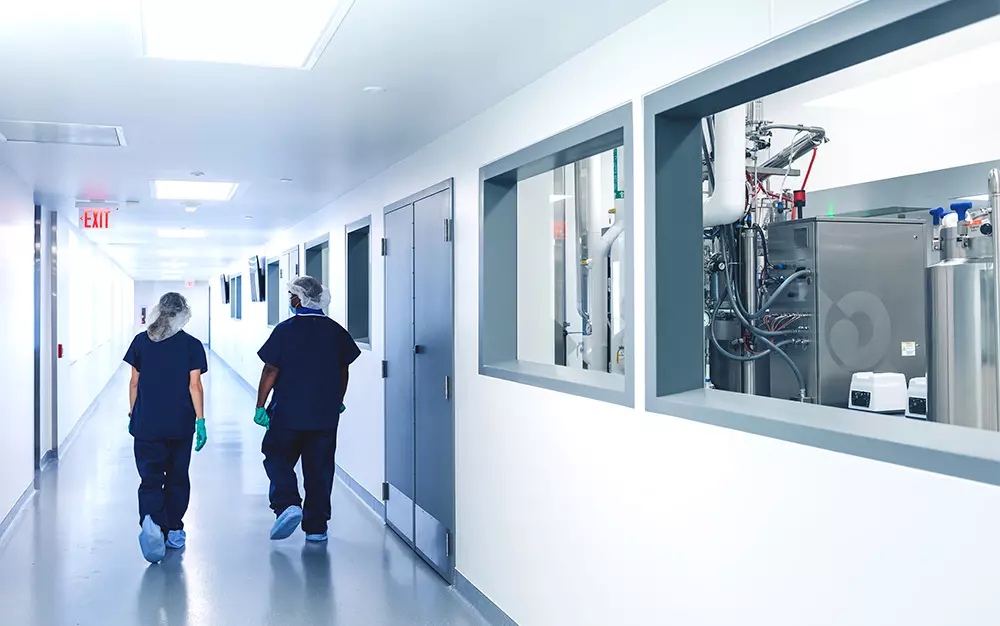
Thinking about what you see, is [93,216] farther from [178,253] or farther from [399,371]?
[178,253]

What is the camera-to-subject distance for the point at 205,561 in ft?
14.1

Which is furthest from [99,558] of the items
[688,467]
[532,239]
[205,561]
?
[688,467]

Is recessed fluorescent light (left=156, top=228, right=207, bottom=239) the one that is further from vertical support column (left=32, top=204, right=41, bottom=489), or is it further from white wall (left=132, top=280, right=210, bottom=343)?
white wall (left=132, top=280, right=210, bottom=343)

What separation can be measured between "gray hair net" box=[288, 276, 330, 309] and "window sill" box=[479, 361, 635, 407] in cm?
145

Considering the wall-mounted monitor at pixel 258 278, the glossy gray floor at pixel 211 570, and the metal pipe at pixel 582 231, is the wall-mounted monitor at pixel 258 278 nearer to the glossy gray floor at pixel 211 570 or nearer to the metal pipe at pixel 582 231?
the glossy gray floor at pixel 211 570

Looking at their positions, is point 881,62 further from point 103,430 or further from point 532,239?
point 103,430

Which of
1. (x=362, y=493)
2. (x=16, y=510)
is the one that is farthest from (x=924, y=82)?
(x=16, y=510)

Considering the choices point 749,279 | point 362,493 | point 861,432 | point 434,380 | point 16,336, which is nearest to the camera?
point 861,432

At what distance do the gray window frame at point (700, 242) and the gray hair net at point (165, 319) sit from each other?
9.86 feet

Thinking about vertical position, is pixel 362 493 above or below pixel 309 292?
below

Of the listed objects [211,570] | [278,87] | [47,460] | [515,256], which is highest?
[278,87]

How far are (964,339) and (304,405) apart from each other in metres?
3.37

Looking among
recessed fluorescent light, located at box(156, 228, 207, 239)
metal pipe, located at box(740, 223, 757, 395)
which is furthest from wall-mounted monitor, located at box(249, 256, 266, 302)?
metal pipe, located at box(740, 223, 757, 395)

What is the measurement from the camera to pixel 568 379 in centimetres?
297
